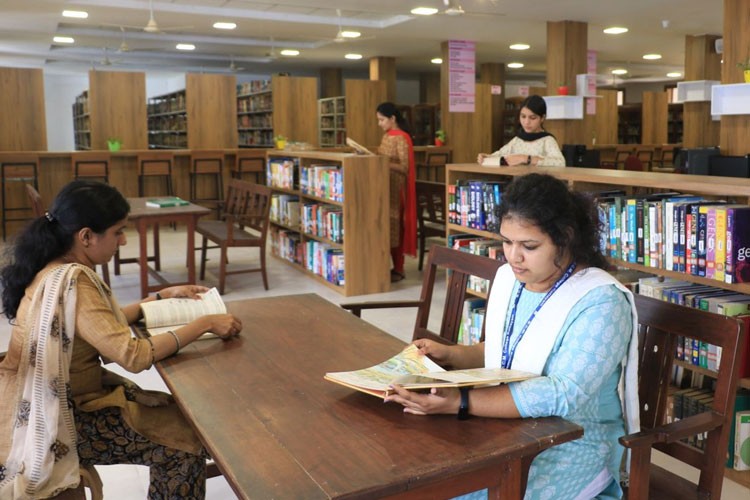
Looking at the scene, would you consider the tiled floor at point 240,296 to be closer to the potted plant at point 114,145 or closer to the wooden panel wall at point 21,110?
the potted plant at point 114,145

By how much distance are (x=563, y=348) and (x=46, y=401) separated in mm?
1304

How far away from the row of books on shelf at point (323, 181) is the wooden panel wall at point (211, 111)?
5222 mm

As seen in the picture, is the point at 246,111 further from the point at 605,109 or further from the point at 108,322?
the point at 108,322

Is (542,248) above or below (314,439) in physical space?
above

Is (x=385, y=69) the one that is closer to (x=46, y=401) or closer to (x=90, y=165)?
(x=90, y=165)

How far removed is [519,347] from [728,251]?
1344 millimetres

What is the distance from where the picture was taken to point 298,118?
1244 centimetres

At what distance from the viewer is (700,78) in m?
10.7

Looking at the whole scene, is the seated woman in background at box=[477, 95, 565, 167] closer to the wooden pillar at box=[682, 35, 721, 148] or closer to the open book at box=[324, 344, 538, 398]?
the open book at box=[324, 344, 538, 398]

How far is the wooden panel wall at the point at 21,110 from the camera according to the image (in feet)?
36.6

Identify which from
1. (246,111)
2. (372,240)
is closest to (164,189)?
(246,111)

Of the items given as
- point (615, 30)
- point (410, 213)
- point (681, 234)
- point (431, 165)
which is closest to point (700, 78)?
point (615, 30)

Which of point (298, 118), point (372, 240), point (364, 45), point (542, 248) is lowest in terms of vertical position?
point (372, 240)

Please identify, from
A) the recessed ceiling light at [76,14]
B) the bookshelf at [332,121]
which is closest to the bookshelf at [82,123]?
the bookshelf at [332,121]
